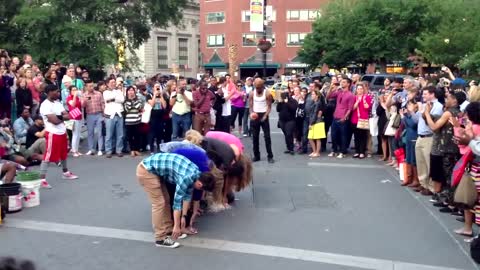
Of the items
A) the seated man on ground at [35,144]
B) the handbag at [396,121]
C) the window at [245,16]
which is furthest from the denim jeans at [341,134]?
the window at [245,16]

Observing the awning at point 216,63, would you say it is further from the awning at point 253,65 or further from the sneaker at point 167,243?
the sneaker at point 167,243

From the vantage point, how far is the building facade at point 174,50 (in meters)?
80.1

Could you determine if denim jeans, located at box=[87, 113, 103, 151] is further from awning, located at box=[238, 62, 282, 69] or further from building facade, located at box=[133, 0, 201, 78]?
building facade, located at box=[133, 0, 201, 78]

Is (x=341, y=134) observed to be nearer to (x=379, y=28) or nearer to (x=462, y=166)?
(x=462, y=166)

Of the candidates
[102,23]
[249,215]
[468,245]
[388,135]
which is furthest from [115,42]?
[468,245]

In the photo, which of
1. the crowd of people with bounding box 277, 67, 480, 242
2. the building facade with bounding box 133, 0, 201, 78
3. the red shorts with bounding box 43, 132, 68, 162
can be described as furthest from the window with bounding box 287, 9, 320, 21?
the red shorts with bounding box 43, 132, 68, 162

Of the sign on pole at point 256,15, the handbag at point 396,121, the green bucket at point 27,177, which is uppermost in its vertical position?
the sign on pole at point 256,15

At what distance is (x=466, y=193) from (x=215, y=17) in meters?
73.2

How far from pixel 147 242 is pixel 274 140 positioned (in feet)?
31.4

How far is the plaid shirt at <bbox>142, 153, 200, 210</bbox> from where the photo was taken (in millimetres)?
6152

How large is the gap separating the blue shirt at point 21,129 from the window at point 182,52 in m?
72.9

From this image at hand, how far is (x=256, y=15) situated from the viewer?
2020cm

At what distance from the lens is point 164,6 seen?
101 feet

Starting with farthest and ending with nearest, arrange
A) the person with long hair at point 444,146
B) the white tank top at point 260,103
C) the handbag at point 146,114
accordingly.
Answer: the handbag at point 146,114
the white tank top at point 260,103
the person with long hair at point 444,146
